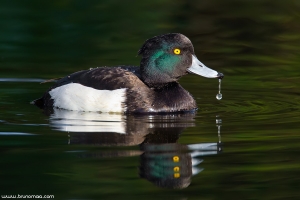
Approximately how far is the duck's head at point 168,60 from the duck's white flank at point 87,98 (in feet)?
1.81

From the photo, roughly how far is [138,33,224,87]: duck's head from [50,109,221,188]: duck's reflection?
709 mm

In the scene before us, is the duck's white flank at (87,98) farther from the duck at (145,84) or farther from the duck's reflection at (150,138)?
the duck's reflection at (150,138)

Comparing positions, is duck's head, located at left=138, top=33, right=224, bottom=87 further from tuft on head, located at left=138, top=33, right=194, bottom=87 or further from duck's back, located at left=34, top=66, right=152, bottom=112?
duck's back, located at left=34, top=66, right=152, bottom=112

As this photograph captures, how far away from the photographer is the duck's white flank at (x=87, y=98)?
33.5 ft

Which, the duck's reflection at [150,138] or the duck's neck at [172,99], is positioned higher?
the duck's neck at [172,99]

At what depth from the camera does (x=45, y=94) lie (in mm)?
11195

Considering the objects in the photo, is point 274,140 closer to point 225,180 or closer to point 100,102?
point 225,180

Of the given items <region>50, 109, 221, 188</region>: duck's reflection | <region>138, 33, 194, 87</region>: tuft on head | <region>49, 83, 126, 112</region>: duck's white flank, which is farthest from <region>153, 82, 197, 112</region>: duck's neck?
<region>49, 83, 126, 112</region>: duck's white flank

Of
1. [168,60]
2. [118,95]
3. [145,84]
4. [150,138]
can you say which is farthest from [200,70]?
[150,138]


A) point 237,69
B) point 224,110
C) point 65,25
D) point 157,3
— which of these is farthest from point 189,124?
point 157,3

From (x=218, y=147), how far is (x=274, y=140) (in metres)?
0.74

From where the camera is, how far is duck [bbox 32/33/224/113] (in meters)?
10.2

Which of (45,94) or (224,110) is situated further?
(45,94)

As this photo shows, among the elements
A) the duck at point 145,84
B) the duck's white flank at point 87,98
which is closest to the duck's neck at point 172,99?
the duck at point 145,84
